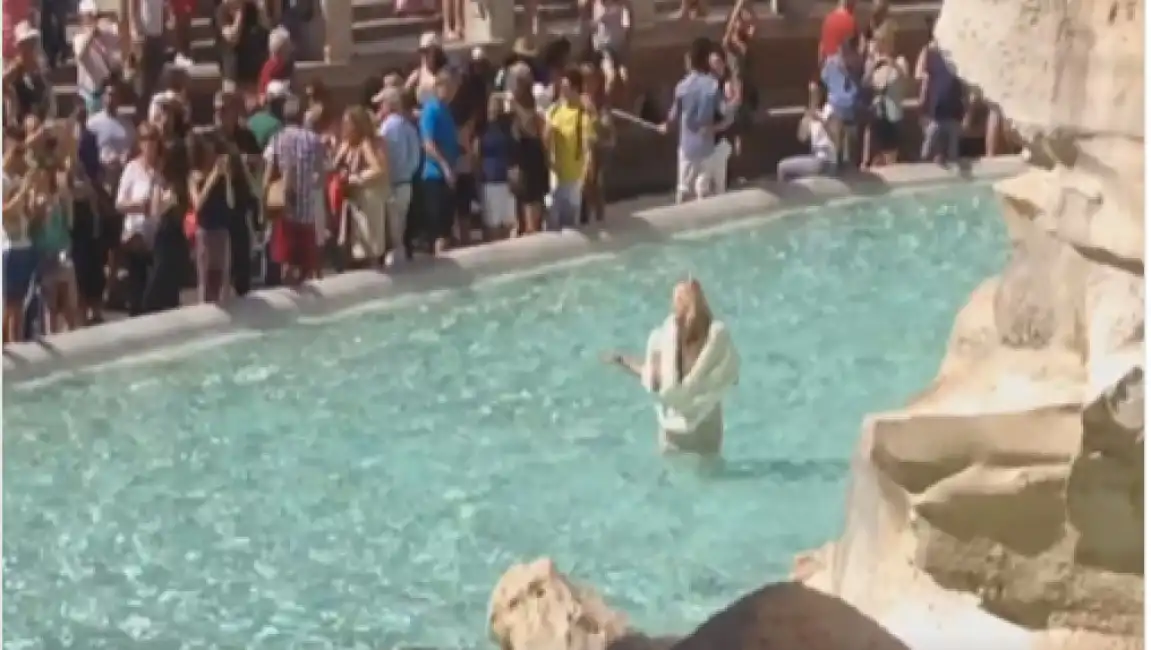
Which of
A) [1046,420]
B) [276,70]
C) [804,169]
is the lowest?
[804,169]

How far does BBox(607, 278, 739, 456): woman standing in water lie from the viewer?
1106 centimetres

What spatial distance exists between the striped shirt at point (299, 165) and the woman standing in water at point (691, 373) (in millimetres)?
2461

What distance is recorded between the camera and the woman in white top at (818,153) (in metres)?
16.9

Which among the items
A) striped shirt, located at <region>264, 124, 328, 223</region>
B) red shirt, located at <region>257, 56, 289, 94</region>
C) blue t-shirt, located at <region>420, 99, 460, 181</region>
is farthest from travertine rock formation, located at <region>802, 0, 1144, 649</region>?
red shirt, located at <region>257, 56, 289, 94</region>

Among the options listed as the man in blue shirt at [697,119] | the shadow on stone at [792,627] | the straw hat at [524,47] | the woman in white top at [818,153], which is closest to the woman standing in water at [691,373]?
the shadow on stone at [792,627]

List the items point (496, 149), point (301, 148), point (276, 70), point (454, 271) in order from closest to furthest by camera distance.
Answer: point (301, 148), point (454, 271), point (496, 149), point (276, 70)

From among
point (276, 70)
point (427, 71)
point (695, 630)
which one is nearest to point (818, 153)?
point (427, 71)

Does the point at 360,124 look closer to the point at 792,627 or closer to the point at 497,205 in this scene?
the point at 497,205

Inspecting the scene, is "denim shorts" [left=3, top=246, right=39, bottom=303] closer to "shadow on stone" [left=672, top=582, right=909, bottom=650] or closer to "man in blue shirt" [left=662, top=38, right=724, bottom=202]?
"man in blue shirt" [left=662, top=38, right=724, bottom=202]

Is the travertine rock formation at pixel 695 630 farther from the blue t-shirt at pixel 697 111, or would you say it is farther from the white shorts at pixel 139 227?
the blue t-shirt at pixel 697 111

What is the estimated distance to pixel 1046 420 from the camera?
20.0 feet

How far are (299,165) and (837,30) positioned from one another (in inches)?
231

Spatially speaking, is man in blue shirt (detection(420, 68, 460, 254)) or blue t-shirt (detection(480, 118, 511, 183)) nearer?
man in blue shirt (detection(420, 68, 460, 254))

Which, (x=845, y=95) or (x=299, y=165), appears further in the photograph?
(x=845, y=95)
